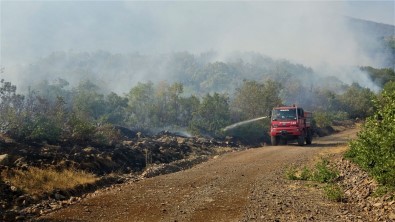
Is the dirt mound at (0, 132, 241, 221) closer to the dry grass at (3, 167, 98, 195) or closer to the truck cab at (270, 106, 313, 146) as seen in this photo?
the dry grass at (3, 167, 98, 195)

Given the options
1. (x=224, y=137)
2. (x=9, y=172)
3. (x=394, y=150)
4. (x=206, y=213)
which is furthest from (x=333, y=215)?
(x=224, y=137)

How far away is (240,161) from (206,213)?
35.5 ft

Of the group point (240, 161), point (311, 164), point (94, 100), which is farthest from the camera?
point (94, 100)

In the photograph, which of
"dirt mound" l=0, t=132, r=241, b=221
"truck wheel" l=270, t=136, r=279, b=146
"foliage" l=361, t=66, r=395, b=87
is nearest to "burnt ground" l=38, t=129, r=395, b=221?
"dirt mound" l=0, t=132, r=241, b=221

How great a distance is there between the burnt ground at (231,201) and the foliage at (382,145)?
2.01 ft

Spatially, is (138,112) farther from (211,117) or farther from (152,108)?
(211,117)

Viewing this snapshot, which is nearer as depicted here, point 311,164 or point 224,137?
point 311,164

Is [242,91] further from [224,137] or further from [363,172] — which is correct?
[363,172]

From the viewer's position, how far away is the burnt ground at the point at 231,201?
987cm

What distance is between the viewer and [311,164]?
61.5 ft

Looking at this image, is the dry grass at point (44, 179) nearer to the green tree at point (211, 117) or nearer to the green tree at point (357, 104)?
the green tree at point (211, 117)

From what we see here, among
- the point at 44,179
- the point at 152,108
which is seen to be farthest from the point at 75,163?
the point at 152,108

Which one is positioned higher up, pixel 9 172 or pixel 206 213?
pixel 9 172

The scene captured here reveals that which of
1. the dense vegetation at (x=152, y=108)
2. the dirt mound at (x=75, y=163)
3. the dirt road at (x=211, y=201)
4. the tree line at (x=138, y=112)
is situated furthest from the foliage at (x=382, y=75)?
the dirt road at (x=211, y=201)
